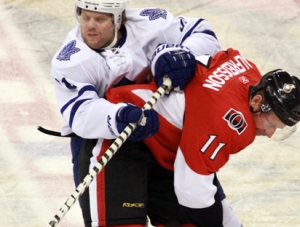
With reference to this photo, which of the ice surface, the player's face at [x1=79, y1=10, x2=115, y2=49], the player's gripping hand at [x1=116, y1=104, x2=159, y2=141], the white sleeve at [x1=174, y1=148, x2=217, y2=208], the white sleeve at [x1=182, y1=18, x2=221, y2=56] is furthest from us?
the ice surface

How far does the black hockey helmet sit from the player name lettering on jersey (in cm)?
11

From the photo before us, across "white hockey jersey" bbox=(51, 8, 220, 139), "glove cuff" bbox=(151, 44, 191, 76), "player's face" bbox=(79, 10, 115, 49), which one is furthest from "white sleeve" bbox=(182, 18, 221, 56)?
"player's face" bbox=(79, 10, 115, 49)

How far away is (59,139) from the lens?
4.87m

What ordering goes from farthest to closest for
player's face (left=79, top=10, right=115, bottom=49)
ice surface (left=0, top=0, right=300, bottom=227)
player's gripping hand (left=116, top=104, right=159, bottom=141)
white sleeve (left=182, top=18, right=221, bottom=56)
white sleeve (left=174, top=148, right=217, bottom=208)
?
1. ice surface (left=0, top=0, right=300, bottom=227)
2. white sleeve (left=182, top=18, right=221, bottom=56)
3. player's face (left=79, top=10, right=115, bottom=49)
4. white sleeve (left=174, top=148, right=217, bottom=208)
5. player's gripping hand (left=116, top=104, right=159, bottom=141)

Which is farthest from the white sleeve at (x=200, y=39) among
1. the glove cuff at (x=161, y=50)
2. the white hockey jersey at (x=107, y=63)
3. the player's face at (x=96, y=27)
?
the player's face at (x=96, y=27)

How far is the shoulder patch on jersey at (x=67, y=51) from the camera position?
353 centimetres

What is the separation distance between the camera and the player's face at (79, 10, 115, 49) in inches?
141

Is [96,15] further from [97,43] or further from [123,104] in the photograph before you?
[123,104]

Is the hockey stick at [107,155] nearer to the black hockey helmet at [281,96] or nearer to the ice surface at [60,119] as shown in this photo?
the black hockey helmet at [281,96]

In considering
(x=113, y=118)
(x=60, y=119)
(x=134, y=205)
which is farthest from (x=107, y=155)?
(x=60, y=119)

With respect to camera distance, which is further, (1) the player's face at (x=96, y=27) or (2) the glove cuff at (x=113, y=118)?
(1) the player's face at (x=96, y=27)

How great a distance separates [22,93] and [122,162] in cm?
174

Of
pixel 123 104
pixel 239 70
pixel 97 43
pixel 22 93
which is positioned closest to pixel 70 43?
pixel 97 43

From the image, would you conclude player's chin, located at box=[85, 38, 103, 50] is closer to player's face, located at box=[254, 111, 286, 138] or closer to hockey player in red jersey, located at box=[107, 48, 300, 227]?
hockey player in red jersey, located at box=[107, 48, 300, 227]
